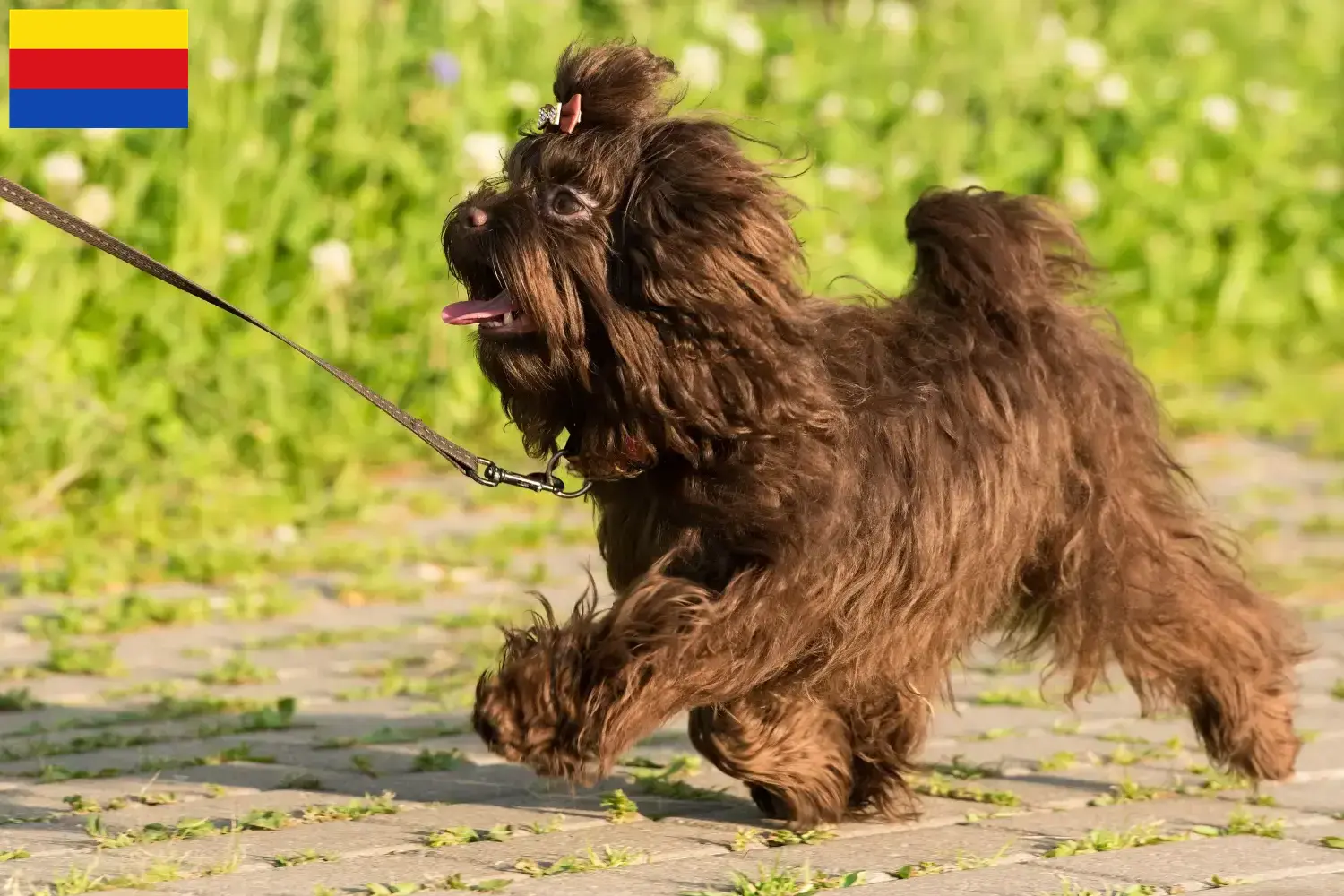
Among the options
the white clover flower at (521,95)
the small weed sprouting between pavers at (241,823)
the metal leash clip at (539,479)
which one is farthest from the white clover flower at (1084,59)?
the small weed sprouting between pavers at (241,823)

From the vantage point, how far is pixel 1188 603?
4586 millimetres

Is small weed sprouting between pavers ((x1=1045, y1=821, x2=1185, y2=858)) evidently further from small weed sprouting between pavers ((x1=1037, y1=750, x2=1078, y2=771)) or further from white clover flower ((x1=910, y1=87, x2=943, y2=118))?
white clover flower ((x1=910, y1=87, x2=943, y2=118))

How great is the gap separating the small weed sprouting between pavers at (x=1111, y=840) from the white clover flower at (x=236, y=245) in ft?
15.1

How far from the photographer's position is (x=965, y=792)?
4664mm

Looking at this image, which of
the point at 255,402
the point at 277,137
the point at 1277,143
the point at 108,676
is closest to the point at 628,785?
the point at 108,676

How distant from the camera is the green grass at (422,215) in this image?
7422mm

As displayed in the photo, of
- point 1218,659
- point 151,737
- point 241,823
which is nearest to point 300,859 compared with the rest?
point 241,823

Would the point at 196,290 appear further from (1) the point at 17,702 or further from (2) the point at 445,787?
(1) the point at 17,702

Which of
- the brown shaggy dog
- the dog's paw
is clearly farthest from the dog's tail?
the dog's paw

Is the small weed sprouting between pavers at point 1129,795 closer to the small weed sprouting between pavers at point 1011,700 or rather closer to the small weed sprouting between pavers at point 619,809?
the small weed sprouting between pavers at point 1011,700

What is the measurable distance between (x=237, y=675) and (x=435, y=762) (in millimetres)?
1074

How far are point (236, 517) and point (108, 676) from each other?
173 cm

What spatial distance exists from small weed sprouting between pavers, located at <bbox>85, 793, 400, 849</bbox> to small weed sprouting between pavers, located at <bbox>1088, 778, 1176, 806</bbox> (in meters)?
1.55

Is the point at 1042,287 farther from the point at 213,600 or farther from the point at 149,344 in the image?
the point at 149,344
